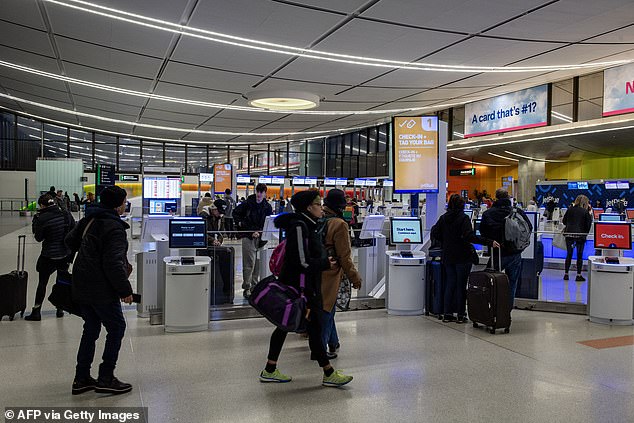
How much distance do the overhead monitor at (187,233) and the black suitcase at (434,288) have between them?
2.92 m

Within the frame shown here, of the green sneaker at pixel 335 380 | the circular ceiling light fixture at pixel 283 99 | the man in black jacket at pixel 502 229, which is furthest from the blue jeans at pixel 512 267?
the circular ceiling light fixture at pixel 283 99

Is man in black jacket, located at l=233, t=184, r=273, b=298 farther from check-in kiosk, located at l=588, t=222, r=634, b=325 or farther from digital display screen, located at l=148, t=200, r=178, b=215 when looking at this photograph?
check-in kiosk, located at l=588, t=222, r=634, b=325

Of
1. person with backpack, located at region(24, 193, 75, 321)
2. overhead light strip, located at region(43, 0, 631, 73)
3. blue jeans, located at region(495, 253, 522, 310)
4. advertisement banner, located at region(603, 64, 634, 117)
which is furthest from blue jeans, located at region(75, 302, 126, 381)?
advertisement banner, located at region(603, 64, 634, 117)

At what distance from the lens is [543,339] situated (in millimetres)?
5762

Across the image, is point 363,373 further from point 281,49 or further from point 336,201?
point 281,49

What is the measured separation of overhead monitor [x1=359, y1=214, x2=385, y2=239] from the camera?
7871 mm

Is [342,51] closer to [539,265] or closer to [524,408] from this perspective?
[539,265]

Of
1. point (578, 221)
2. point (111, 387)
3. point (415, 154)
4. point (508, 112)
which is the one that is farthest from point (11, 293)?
point (508, 112)

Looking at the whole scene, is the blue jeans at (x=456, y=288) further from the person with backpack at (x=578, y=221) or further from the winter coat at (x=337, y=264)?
the person with backpack at (x=578, y=221)

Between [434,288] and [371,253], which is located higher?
[371,253]

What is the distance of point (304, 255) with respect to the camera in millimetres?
4027

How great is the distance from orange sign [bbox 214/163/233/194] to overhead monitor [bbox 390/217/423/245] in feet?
48.6

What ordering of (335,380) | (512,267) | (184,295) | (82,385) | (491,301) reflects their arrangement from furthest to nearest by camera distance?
1. (512,267)
2. (491,301)
3. (184,295)
4. (335,380)
5. (82,385)

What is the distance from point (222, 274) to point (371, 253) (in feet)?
8.17
